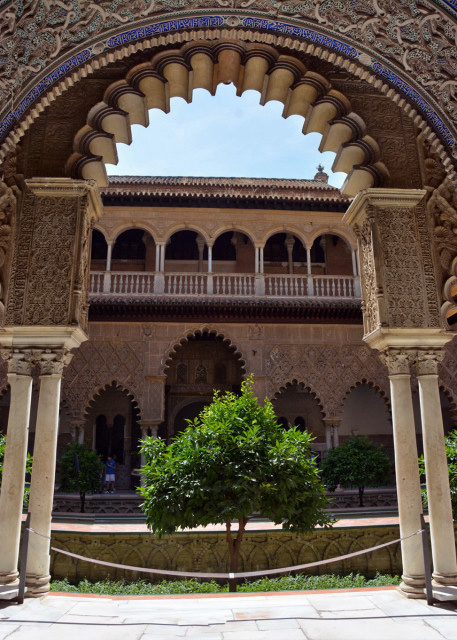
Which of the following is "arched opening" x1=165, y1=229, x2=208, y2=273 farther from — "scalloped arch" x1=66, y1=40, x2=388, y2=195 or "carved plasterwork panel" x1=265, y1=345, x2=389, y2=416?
"scalloped arch" x1=66, y1=40, x2=388, y2=195

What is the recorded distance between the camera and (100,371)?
14.0m

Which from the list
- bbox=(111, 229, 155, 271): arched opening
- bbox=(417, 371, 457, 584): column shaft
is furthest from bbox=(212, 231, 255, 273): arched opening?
bbox=(417, 371, 457, 584): column shaft

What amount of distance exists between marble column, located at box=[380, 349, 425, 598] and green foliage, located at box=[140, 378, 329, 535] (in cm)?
143

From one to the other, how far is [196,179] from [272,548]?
12638 mm

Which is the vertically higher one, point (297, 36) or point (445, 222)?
point (297, 36)

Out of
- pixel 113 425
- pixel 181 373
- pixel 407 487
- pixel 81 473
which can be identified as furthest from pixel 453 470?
pixel 113 425

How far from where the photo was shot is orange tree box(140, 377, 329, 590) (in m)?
5.98

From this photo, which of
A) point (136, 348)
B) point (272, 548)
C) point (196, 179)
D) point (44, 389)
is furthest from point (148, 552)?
point (196, 179)

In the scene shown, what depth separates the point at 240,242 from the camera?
1686cm

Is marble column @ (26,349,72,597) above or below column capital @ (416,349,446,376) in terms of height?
below

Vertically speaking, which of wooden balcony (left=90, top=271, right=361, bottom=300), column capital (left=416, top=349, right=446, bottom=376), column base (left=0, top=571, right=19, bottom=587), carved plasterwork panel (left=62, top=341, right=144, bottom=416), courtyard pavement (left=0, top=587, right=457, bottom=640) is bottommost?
courtyard pavement (left=0, top=587, right=457, bottom=640)

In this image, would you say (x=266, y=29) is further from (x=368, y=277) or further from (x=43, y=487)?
(x=43, y=487)

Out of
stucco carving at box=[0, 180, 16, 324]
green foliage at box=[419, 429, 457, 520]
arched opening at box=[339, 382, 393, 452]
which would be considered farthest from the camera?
arched opening at box=[339, 382, 393, 452]

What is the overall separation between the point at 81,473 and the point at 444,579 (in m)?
8.67
